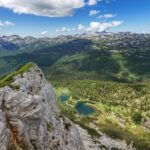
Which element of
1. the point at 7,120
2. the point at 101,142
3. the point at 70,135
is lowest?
the point at 101,142

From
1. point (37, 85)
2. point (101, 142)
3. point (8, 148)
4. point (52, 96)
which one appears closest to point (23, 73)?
point (37, 85)

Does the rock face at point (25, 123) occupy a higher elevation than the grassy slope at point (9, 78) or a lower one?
lower

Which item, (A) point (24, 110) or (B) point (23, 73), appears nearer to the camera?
(A) point (24, 110)

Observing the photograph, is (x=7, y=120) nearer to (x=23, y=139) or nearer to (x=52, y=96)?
(x=23, y=139)

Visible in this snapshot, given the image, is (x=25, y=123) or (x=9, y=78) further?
(x=9, y=78)

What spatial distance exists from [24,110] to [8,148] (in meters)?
8.58

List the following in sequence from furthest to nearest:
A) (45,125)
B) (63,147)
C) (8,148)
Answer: (63,147) → (45,125) → (8,148)

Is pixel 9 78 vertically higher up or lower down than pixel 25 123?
higher up

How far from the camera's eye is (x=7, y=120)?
2125 inches

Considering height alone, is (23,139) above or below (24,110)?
below

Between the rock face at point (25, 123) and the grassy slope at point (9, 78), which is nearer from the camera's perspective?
the rock face at point (25, 123)

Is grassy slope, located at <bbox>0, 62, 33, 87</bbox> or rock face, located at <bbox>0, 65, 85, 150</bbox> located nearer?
rock face, located at <bbox>0, 65, 85, 150</bbox>

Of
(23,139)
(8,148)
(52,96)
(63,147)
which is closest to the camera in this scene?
(8,148)

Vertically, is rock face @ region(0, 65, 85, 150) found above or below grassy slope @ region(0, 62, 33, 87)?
below
